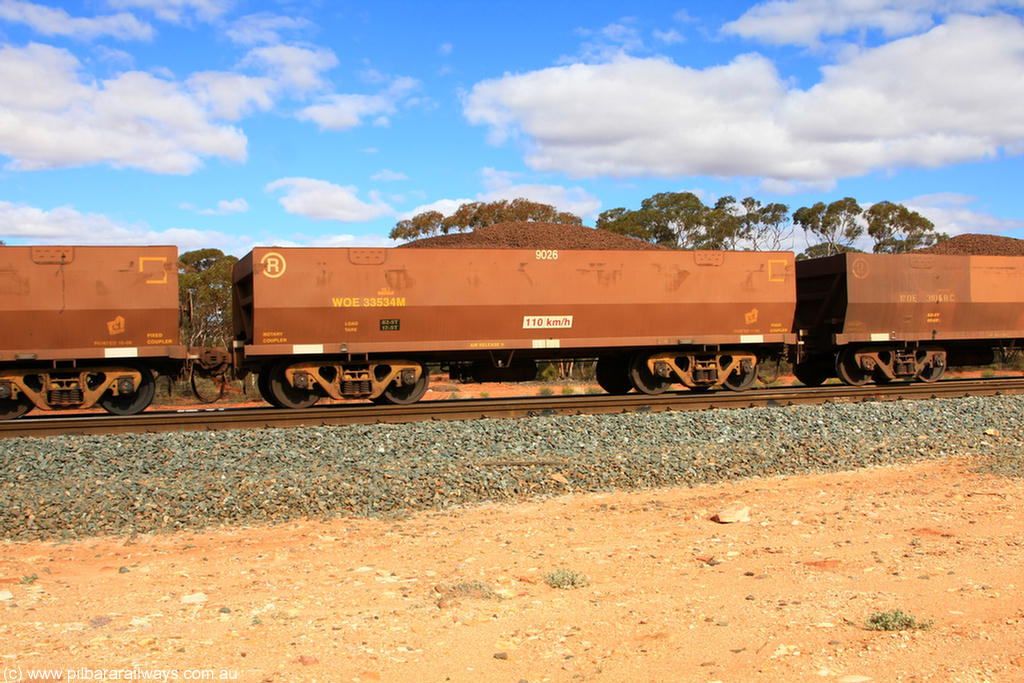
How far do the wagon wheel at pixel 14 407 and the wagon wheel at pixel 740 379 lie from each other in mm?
11934

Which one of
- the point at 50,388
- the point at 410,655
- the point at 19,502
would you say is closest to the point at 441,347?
the point at 50,388

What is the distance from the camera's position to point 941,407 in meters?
12.0

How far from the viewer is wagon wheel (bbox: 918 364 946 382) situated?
16.7 meters

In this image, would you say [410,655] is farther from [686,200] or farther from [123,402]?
[686,200]

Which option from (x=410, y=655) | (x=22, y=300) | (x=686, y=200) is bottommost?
(x=410, y=655)

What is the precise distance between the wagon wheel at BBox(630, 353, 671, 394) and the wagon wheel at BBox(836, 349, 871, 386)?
4.05m

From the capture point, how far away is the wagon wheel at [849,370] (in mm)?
16047

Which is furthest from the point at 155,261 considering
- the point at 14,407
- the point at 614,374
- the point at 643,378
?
the point at 643,378

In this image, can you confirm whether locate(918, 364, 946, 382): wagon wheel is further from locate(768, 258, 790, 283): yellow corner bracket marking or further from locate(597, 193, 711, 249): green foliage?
locate(597, 193, 711, 249): green foliage

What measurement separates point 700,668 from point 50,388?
11.3 meters

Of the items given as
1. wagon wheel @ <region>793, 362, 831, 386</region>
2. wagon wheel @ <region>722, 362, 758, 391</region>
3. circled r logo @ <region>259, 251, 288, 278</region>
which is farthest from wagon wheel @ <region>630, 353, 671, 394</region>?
circled r logo @ <region>259, 251, 288, 278</region>

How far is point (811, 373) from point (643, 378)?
16.8ft

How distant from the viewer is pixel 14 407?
12070mm

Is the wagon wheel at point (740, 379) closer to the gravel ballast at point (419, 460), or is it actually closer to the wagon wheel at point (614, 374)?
the wagon wheel at point (614, 374)
